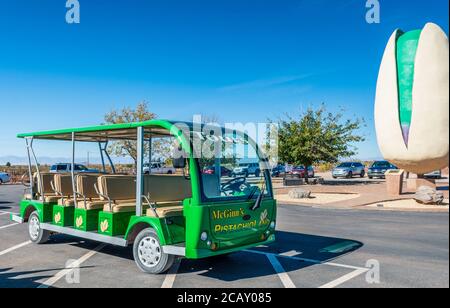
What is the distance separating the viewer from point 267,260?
679 cm

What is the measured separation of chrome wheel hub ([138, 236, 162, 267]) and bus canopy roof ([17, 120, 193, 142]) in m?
1.77

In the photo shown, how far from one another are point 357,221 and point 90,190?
26.4ft

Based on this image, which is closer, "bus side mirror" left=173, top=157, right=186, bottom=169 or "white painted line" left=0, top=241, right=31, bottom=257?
"bus side mirror" left=173, top=157, right=186, bottom=169

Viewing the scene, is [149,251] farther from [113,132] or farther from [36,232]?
[36,232]

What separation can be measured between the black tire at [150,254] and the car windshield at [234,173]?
1161 mm

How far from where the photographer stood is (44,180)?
339 inches

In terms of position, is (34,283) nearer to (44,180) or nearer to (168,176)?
(168,176)

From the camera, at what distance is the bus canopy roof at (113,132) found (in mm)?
6068

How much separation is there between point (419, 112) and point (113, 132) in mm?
6857

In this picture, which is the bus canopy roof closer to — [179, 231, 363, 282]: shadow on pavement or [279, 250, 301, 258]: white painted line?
[179, 231, 363, 282]: shadow on pavement

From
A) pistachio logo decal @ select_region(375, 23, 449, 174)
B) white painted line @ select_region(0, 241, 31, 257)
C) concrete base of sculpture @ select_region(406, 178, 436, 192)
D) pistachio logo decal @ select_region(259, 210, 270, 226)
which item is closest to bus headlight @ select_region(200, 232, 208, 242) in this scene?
pistachio logo decal @ select_region(259, 210, 270, 226)

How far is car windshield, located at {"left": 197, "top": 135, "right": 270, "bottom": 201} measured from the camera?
6.01 meters

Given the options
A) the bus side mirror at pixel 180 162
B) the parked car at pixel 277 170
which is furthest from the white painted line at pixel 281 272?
the parked car at pixel 277 170
